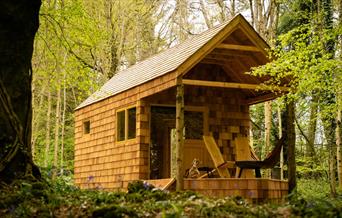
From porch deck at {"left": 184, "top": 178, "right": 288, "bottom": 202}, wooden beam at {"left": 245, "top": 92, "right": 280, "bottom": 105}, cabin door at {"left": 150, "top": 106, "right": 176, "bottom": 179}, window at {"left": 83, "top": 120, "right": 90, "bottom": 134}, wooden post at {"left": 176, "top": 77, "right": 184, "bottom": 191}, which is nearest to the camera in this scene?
wooden post at {"left": 176, "top": 77, "right": 184, "bottom": 191}

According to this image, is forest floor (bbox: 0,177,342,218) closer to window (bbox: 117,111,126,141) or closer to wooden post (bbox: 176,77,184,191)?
wooden post (bbox: 176,77,184,191)

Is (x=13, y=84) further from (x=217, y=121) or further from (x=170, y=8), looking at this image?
(x=170, y=8)

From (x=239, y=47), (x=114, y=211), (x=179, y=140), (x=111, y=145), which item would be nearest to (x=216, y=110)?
(x=239, y=47)

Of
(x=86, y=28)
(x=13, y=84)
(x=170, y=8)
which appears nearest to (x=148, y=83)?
(x=86, y=28)

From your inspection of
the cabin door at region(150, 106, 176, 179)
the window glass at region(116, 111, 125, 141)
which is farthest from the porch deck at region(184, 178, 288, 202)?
the cabin door at region(150, 106, 176, 179)

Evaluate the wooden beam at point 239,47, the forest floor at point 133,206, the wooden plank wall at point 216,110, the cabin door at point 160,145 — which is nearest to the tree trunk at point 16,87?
the forest floor at point 133,206

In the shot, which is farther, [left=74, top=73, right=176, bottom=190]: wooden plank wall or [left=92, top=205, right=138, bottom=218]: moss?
[left=74, top=73, right=176, bottom=190]: wooden plank wall

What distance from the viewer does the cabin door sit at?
561 inches

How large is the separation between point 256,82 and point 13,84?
8336 millimetres

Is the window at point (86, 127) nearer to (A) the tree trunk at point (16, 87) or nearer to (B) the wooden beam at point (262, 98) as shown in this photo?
(B) the wooden beam at point (262, 98)

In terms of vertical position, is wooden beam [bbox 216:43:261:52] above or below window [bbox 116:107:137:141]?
above

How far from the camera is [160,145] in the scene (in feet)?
47.4

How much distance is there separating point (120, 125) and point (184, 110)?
6.04 feet

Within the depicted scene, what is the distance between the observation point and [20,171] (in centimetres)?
560
